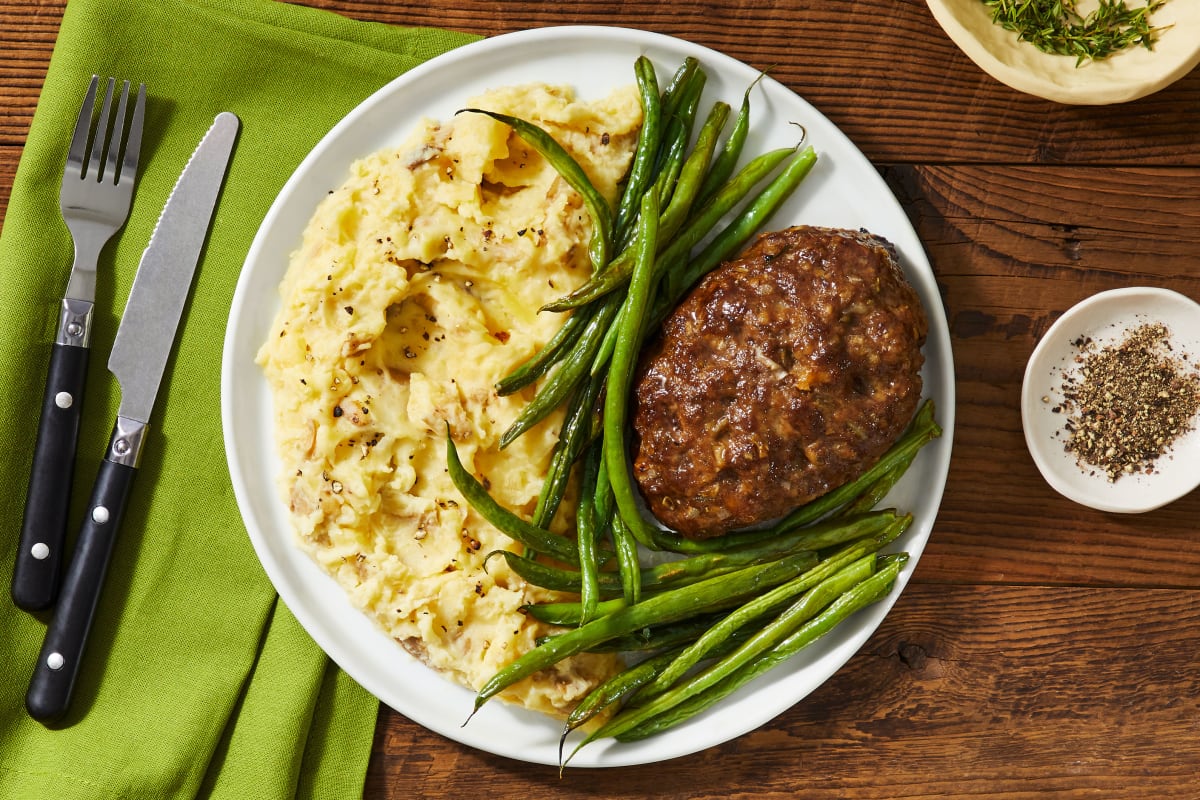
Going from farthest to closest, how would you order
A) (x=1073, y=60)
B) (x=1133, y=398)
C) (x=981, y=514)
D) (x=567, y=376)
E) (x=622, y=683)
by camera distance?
(x=981, y=514)
(x=1133, y=398)
(x=1073, y=60)
(x=622, y=683)
(x=567, y=376)

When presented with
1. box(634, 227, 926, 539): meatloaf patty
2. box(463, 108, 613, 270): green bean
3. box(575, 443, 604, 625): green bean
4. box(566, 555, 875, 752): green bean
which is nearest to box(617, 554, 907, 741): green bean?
box(566, 555, 875, 752): green bean

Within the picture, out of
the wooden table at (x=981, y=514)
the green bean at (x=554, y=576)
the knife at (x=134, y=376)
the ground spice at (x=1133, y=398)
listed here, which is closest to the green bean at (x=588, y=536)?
the green bean at (x=554, y=576)

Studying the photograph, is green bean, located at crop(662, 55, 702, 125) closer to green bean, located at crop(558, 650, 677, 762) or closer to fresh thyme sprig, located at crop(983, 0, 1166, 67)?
fresh thyme sprig, located at crop(983, 0, 1166, 67)

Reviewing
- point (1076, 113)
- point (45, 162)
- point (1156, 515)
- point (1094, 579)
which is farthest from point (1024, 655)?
point (45, 162)

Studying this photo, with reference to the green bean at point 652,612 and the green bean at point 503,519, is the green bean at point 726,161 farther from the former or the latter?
the green bean at point 652,612

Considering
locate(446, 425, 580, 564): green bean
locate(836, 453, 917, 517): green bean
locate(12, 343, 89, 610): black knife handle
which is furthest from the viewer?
locate(12, 343, 89, 610): black knife handle

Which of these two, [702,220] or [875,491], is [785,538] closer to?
[875,491]

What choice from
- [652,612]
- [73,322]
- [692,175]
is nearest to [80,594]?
[73,322]
